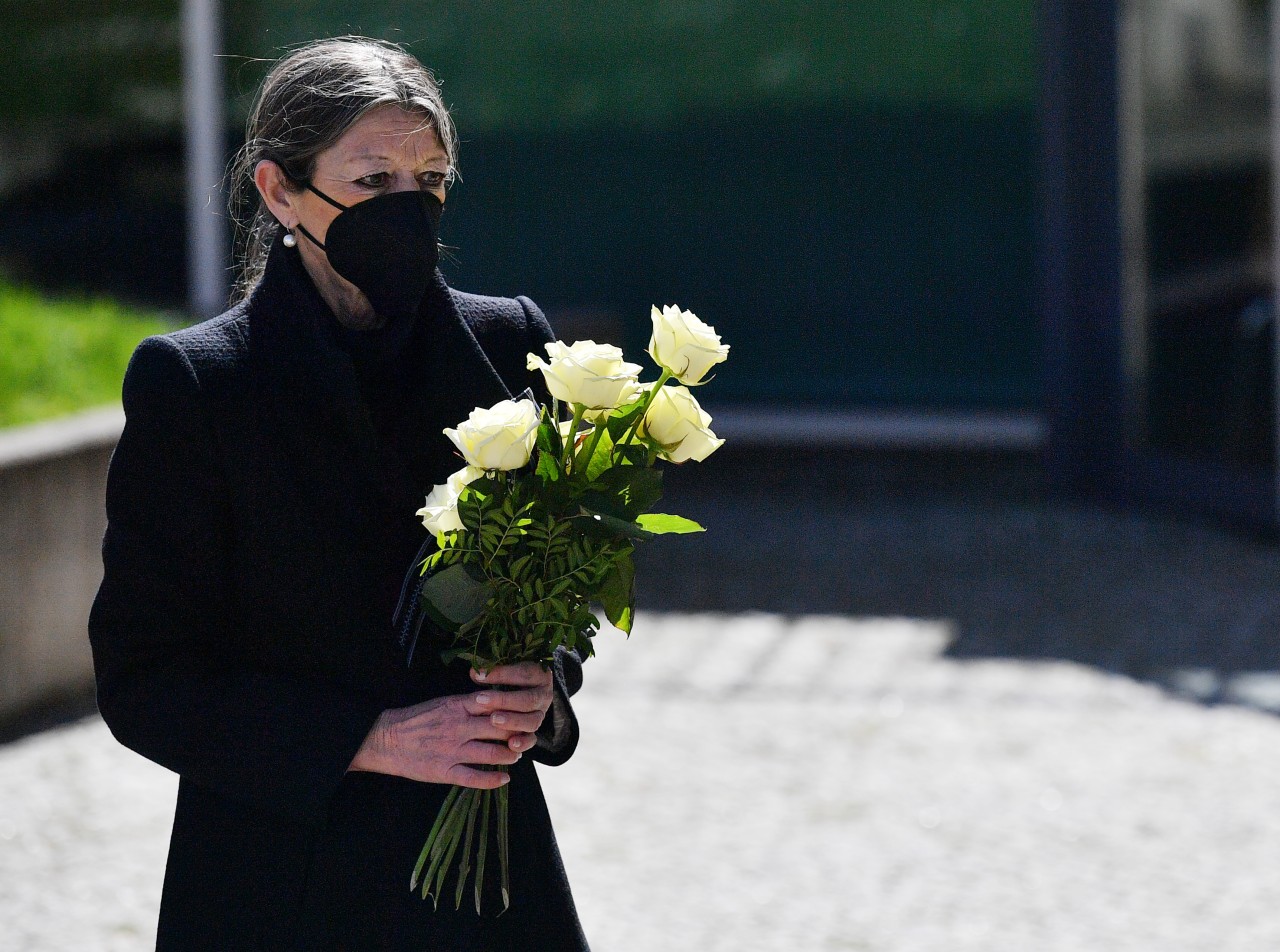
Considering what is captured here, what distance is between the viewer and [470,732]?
6.84 ft

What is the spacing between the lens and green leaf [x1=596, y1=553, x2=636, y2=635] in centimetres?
208

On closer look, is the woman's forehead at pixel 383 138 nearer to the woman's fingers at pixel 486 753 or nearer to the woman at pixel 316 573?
the woman at pixel 316 573

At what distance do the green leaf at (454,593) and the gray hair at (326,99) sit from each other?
536 mm

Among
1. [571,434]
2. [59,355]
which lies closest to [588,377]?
[571,434]

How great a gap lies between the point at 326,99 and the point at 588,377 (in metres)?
0.48

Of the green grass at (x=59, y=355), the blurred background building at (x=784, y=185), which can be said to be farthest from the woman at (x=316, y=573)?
the blurred background building at (x=784, y=185)

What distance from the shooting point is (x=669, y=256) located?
1173 cm

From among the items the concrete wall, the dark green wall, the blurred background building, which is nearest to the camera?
the concrete wall

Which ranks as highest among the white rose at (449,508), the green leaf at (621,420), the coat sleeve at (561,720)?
the green leaf at (621,420)

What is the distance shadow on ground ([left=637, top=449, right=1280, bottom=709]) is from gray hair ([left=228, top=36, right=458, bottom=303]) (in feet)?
16.2

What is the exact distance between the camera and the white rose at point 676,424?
2.07 meters

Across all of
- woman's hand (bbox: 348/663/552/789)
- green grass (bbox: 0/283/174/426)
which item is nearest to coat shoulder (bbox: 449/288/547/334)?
woman's hand (bbox: 348/663/552/789)

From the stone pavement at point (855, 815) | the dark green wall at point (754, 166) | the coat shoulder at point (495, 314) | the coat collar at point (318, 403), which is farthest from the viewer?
the dark green wall at point (754, 166)

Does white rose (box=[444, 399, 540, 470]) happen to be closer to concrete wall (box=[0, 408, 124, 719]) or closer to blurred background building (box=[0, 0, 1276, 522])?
concrete wall (box=[0, 408, 124, 719])
